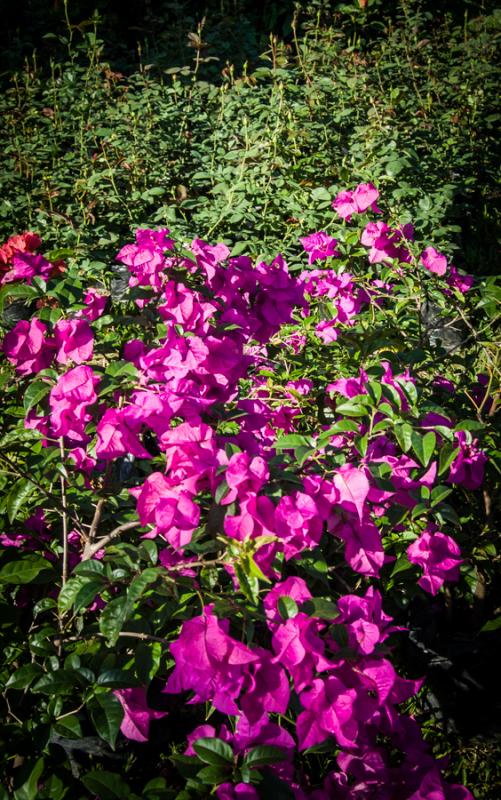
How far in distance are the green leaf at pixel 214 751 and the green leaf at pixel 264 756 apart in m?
0.03

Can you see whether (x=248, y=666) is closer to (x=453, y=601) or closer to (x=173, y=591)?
(x=173, y=591)

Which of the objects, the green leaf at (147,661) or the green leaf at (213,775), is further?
the green leaf at (147,661)

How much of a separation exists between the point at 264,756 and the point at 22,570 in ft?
1.72

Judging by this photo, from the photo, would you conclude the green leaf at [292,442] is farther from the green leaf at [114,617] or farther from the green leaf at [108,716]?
the green leaf at [108,716]

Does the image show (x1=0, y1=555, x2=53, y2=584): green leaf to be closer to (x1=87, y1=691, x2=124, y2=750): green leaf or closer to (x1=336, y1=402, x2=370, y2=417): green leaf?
(x1=87, y1=691, x2=124, y2=750): green leaf

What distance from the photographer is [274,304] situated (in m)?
1.29

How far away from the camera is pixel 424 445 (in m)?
0.90

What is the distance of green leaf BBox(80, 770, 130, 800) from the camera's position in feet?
2.48

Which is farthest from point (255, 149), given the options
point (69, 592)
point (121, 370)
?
point (69, 592)

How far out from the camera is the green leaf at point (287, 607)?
782mm

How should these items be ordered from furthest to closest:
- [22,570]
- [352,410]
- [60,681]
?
[22,570]
[352,410]
[60,681]

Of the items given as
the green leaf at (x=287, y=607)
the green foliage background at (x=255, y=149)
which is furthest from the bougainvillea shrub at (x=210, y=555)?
the green foliage background at (x=255, y=149)

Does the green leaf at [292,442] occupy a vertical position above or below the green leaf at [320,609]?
above

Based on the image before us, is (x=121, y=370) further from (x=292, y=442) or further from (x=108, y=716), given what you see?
(x=108, y=716)
